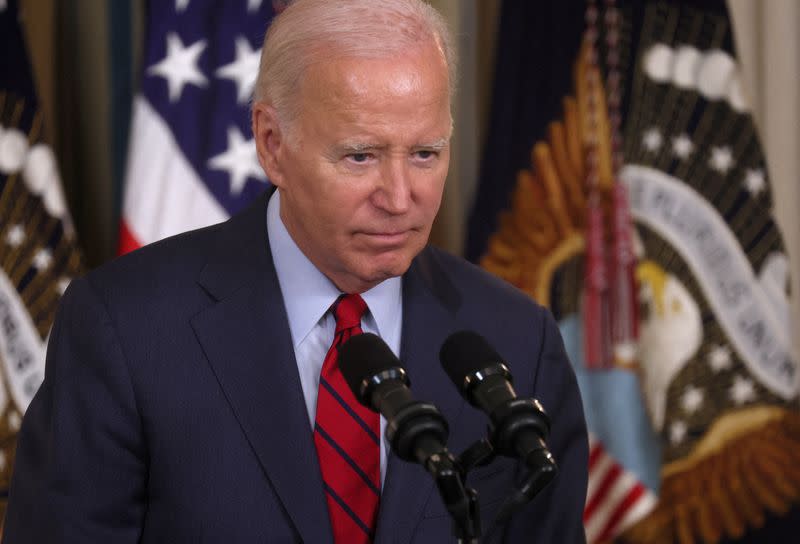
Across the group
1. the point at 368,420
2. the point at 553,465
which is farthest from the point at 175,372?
the point at 553,465

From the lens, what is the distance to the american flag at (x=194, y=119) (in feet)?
9.64

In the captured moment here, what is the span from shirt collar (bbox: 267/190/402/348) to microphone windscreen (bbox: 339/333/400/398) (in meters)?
0.41

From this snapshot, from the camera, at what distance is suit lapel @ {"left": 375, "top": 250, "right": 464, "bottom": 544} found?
146 cm

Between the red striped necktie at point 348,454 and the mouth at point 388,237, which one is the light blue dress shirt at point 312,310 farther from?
the mouth at point 388,237

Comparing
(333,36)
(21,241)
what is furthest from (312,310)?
(21,241)

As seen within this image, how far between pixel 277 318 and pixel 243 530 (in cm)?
30

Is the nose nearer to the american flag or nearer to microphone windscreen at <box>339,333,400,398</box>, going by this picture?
microphone windscreen at <box>339,333,400,398</box>

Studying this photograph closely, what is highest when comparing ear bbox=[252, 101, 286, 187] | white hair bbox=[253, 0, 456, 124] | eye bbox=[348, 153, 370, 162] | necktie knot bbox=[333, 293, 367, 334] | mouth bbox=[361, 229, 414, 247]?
white hair bbox=[253, 0, 456, 124]

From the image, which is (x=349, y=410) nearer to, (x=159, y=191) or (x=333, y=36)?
(x=333, y=36)

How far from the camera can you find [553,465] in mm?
1024

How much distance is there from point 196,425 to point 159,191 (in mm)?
1611

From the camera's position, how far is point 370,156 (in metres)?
1.38

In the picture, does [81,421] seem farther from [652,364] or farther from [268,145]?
[652,364]

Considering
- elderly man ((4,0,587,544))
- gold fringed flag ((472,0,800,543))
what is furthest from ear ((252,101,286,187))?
gold fringed flag ((472,0,800,543))
